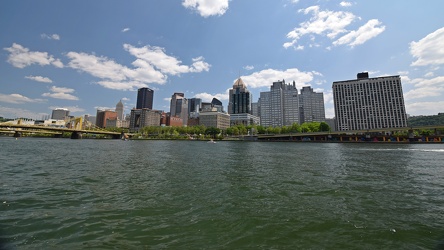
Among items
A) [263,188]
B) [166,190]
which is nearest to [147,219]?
[166,190]

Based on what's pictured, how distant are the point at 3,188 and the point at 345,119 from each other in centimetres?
22730

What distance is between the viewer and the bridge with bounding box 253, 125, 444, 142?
10721cm

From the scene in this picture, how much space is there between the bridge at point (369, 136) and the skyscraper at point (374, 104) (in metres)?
42.7

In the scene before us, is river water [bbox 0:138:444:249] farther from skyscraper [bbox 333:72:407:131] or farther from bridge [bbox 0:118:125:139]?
skyscraper [bbox 333:72:407:131]

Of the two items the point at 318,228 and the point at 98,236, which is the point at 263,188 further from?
the point at 98,236

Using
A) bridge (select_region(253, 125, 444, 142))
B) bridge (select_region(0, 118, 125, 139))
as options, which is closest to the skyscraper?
bridge (select_region(253, 125, 444, 142))

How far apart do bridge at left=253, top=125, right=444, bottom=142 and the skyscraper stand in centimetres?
4272

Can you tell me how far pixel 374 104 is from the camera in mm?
189250

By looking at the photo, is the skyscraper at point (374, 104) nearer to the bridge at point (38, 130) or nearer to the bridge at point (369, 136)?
the bridge at point (369, 136)

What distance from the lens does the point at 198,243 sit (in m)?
6.34

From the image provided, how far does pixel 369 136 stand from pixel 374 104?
3327 inches

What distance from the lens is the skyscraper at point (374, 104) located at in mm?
182000

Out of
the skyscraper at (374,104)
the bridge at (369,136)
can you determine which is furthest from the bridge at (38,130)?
the skyscraper at (374,104)

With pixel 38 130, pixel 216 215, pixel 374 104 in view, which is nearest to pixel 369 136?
pixel 374 104
